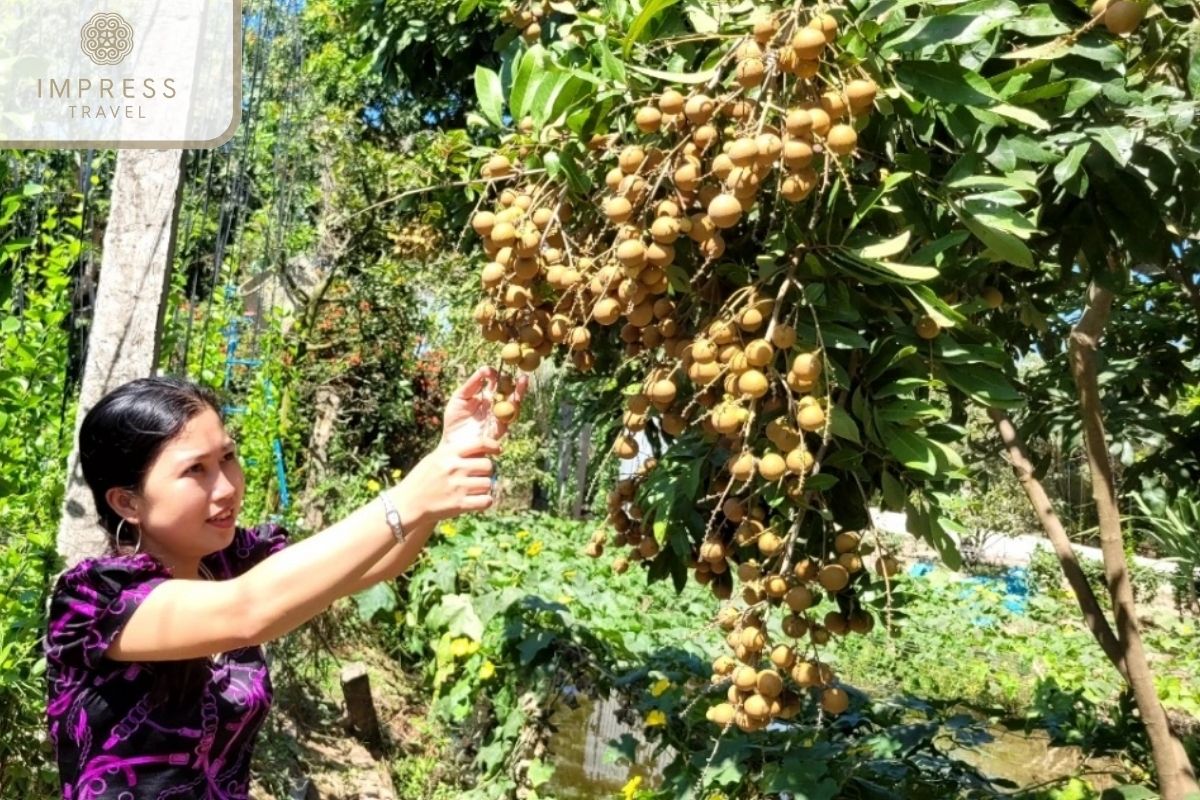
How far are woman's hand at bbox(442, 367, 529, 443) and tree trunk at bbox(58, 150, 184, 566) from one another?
3.93ft

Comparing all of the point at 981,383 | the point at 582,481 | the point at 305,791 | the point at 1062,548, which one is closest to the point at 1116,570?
the point at 1062,548

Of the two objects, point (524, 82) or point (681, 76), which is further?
point (524, 82)

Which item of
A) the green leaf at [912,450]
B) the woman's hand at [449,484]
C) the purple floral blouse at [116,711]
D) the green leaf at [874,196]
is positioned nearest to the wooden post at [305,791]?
the purple floral blouse at [116,711]

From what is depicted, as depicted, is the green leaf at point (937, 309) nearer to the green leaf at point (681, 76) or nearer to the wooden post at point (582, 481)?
the green leaf at point (681, 76)

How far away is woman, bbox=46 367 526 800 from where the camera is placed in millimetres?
1175

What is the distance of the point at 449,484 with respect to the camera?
119cm

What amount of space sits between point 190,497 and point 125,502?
85 millimetres

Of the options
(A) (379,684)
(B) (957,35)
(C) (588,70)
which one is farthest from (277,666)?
(B) (957,35)

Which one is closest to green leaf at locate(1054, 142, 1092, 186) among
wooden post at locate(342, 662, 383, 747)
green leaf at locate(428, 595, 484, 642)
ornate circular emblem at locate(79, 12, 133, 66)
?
ornate circular emblem at locate(79, 12, 133, 66)

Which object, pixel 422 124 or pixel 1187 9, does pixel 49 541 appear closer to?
pixel 1187 9

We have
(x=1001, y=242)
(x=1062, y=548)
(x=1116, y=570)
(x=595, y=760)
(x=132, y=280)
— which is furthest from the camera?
(x=595, y=760)

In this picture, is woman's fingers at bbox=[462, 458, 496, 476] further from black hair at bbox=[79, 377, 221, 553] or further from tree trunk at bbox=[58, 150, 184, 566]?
tree trunk at bbox=[58, 150, 184, 566]

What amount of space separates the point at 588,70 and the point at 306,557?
1.96 ft

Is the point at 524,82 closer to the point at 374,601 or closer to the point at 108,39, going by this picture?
the point at 108,39
